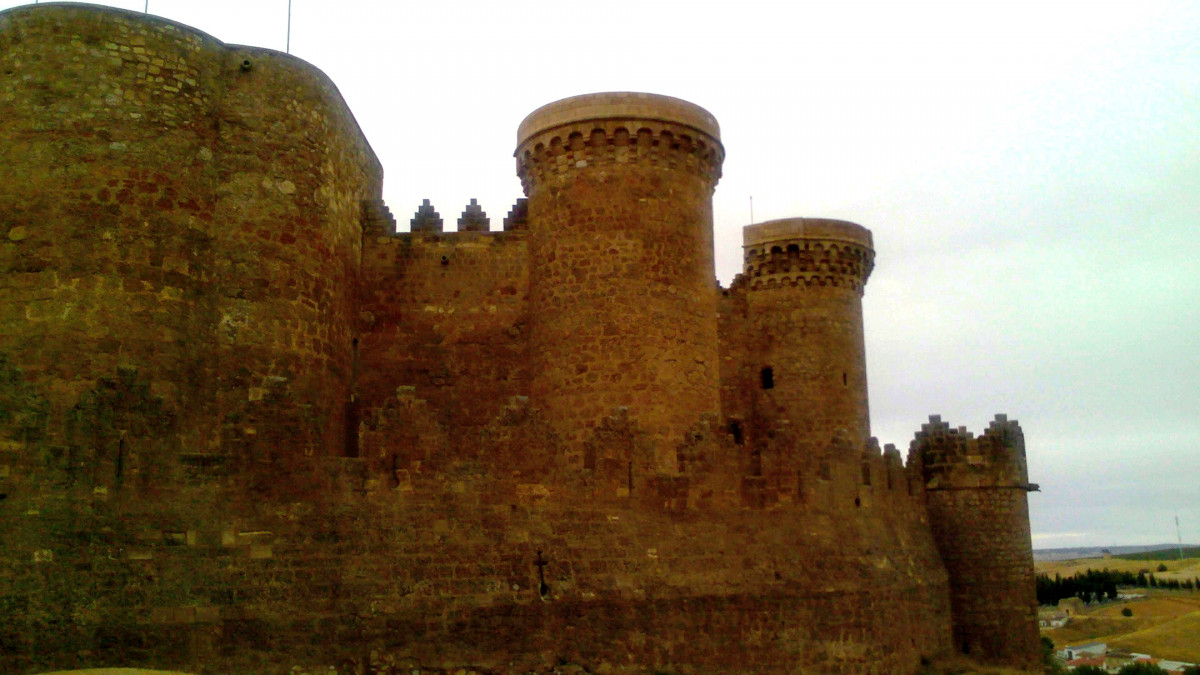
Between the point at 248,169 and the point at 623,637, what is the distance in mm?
8870

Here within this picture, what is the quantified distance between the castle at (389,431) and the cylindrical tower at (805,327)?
132cm

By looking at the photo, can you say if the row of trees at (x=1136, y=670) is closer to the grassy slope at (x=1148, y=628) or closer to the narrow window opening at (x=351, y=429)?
the grassy slope at (x=1148, y=628)

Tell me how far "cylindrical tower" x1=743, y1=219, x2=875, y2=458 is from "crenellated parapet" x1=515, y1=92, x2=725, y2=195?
4.60 m

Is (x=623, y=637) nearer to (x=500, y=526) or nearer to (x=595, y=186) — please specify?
(x=500, y=526)

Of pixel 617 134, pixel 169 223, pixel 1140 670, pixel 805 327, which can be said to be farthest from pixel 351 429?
pixel 1140 670

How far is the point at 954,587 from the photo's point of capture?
20438mm

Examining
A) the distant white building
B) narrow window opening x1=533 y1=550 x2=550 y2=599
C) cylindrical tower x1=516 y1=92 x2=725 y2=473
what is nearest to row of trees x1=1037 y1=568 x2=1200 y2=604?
the distant white building

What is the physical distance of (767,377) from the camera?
23.0 meters

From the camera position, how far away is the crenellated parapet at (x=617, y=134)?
18.4 meters

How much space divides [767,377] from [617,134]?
715 centimetres

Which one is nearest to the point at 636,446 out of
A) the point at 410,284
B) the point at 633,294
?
the point at 633,294

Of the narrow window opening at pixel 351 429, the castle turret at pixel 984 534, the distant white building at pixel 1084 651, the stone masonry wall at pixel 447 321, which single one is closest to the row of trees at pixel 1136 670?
the distant white building at pixel 1084 651

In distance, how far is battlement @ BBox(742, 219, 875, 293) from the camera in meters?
23.0

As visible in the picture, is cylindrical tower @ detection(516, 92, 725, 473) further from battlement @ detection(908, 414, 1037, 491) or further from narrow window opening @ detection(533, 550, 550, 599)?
battlement @ detection(908, 414, 1037, 491)
